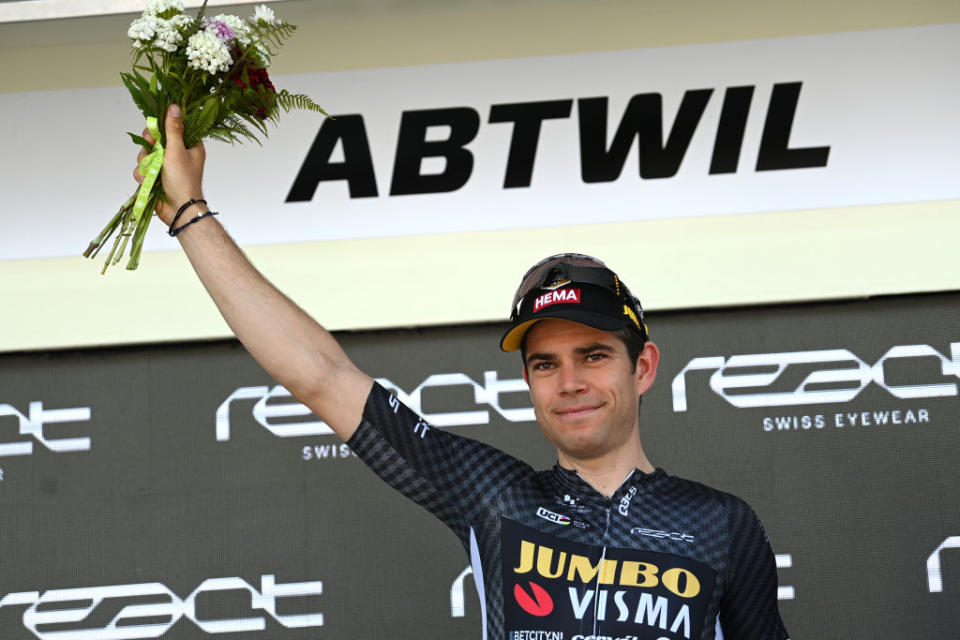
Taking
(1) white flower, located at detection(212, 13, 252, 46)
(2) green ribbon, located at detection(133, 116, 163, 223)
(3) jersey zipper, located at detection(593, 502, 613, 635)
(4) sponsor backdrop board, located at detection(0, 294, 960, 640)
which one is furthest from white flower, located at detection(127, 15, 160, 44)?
(4) sponsor backdrop board, located at detection(0, 294, 960, 640)

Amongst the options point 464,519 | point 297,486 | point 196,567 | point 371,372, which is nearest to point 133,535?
point 196,567

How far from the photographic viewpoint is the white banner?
3516 millimetres

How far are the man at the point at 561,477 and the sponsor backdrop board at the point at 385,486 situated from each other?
1528mm

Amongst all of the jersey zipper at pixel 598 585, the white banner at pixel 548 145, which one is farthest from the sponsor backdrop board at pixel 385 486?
the jersey zipper at pixel 598 585

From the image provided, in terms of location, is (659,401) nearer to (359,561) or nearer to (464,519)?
(359,561)

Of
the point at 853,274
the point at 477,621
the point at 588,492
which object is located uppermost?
the point at 853,274

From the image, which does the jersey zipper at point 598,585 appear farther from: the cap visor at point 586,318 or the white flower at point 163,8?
the white flower at point 163,8

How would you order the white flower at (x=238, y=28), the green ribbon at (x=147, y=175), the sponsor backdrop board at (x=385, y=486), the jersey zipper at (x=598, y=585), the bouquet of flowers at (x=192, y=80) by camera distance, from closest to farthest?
the jersey zipper at (x=598, y=585) < the green ribbon at (x=147, y=175) < the bouquet of flowers at (x=192, y=80) < the white flower at (x=238, y=28) < the sponsor backdrop board at (x=385, y=486)

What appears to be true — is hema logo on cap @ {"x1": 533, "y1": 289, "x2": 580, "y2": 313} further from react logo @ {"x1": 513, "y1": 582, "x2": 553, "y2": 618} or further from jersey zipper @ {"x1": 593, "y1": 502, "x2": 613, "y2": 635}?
react logo @ {"x1": 513, "y1": 582, "x2": 553, "y2": 618}

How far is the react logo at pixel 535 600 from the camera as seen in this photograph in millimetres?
1745

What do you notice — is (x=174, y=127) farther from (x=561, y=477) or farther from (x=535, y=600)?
(x=535, y=600)

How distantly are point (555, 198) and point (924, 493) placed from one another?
1416 millimetres

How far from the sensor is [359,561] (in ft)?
11.1

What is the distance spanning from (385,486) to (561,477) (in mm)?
1609
